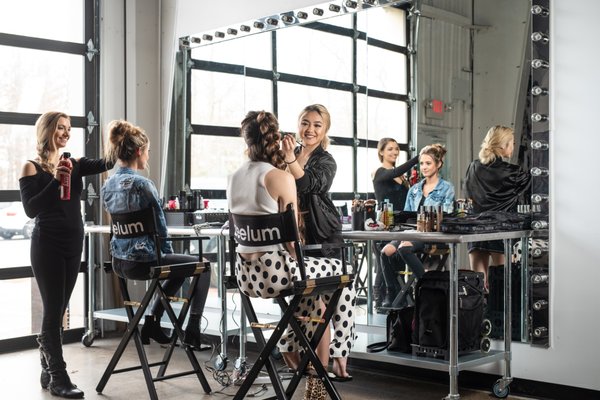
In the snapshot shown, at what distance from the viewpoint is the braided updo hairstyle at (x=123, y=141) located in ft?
15.7

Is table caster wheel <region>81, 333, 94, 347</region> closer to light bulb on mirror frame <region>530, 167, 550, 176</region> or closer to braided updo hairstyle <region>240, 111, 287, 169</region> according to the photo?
braided updo hairstyle <region>240, 111, 287, 169</region>

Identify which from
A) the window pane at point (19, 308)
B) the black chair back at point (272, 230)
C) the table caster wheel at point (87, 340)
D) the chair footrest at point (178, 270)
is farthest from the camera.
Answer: the table caster wheel at point (87, 340)

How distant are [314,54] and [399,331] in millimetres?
2024

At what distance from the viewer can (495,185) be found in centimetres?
468

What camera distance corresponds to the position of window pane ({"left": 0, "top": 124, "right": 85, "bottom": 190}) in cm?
609

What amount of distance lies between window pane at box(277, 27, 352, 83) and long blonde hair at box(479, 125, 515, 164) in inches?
44.0

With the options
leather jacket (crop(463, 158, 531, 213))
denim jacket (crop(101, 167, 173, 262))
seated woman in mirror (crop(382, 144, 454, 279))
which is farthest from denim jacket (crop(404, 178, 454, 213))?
denim jacket (crop(101, 167, 173, 262))

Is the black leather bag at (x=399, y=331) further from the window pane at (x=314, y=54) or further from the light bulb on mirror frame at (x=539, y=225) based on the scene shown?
the window pane at (x=314, y=54)

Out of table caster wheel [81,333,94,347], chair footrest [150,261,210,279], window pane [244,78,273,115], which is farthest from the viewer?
table caster wheel [81,333,94,347]

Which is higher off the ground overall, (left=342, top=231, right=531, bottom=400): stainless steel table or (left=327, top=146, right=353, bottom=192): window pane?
(left=327, top=146, right=353, bottom=192): window pane

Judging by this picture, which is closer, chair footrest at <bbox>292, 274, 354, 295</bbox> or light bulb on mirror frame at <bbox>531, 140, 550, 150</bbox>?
chair footrest at <bbox>292, 274, 354, 295</bbox>

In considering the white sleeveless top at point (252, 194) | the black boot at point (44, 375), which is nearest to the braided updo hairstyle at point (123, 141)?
the white sleeveless top at point (252, 194)

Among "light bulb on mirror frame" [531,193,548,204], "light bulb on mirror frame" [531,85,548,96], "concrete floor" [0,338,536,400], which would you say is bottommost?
"concrete floor" [0,338,536,400]

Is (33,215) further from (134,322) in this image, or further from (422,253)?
(422,253)
